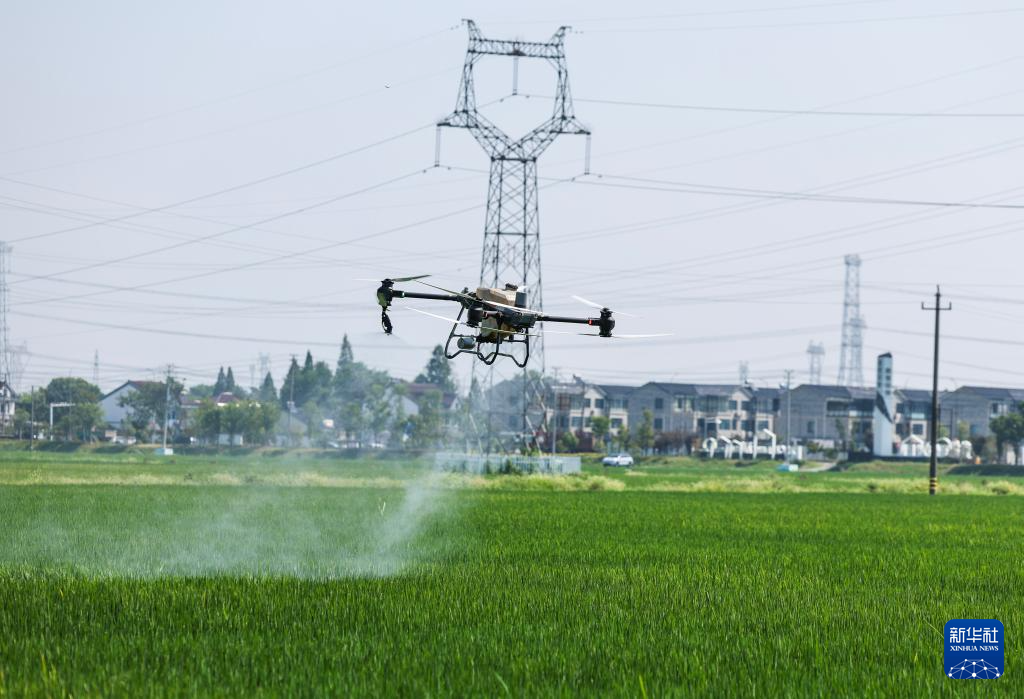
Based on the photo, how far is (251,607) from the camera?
64.1 feet

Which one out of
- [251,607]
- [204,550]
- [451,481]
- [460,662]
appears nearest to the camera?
[460,662]

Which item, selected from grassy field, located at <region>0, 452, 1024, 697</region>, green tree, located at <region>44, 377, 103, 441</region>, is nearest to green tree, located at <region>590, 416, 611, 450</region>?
green tree, located at <region>44, 377, 103, 441</region>

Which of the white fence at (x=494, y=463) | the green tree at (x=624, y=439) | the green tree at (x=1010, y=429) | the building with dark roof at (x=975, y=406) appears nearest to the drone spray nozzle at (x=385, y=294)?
the white fence at (x=494, y=463)

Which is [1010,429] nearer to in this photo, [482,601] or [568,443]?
[568,443]

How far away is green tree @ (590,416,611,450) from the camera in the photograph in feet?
568

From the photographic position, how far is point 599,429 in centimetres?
17312

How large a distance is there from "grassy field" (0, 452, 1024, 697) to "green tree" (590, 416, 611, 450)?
127 m

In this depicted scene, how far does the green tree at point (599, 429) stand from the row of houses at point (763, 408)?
4.26 metres

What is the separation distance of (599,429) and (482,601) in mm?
153018

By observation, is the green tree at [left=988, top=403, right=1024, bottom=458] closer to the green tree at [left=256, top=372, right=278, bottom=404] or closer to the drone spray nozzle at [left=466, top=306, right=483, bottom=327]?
the green tree at [left=256, top=372, right=278, bottom=404]

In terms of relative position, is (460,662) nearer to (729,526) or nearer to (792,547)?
(792,547)

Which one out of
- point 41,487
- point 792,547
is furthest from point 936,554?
point 41,487

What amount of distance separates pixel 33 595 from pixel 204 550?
9.23 meters

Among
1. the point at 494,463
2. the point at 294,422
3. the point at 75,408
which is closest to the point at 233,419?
the point at 294,422
